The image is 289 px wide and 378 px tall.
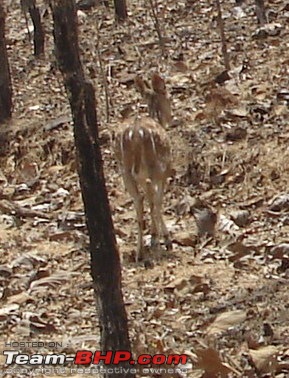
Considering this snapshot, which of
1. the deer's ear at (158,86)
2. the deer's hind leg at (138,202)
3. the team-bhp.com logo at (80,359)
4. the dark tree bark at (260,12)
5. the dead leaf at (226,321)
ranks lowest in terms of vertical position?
the dead leaf at (226,321)

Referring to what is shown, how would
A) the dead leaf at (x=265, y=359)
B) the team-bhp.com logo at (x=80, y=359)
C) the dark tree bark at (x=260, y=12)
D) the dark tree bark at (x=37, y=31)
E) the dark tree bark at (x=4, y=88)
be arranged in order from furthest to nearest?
the dark tree bark at (x=37, y=31) < the dark tree bark at (x=260, y=12) < the dark tree bark at (x=4, y=88) < the team-bhp.com logo at (x=80, y=359) < the dead leaf at (x=265, y=359)

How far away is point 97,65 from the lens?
19812 mm

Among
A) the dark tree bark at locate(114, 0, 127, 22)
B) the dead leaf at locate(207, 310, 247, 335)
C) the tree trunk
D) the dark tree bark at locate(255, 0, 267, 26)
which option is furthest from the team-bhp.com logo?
the dark tree bark at locate(114, 0, 127, 22)

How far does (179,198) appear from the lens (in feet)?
45.4

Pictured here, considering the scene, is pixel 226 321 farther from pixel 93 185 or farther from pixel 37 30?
pixel 37 30

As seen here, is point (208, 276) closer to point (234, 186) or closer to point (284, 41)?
point (234, 186)

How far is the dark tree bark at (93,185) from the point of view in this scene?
6957mm

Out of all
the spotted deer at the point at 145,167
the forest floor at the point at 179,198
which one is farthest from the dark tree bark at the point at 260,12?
the spotted deer at the point at 145,167

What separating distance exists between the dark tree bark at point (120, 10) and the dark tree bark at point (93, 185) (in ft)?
51.5

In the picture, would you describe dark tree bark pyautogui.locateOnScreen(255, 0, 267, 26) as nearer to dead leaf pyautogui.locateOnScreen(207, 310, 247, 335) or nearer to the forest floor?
the forest floor

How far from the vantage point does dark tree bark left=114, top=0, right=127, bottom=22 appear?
2248 cm

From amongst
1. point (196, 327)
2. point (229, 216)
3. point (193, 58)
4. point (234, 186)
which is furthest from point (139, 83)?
point (196, 327)

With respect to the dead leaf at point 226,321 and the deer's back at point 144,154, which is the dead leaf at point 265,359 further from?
the deer's back at point 144,154

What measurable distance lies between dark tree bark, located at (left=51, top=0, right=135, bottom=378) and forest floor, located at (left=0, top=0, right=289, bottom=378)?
1.09m
